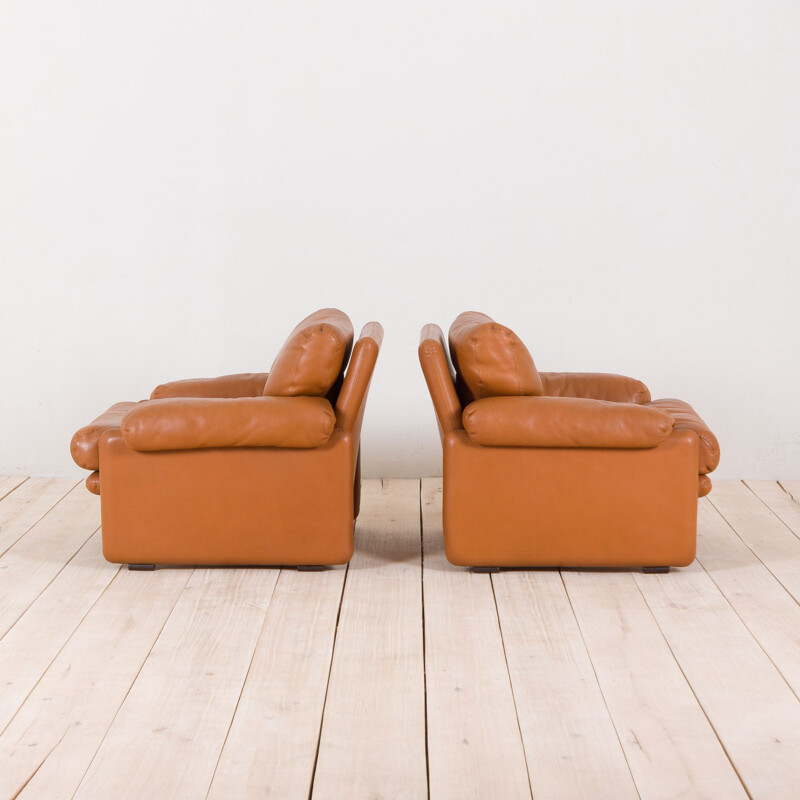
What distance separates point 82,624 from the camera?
3.28m

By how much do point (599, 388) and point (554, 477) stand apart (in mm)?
847

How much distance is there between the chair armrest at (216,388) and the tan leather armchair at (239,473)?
1.84 ft

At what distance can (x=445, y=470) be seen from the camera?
12.1 feet

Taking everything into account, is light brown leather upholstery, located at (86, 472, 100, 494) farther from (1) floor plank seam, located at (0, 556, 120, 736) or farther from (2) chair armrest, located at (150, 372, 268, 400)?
(2) chair armrest, located at (150, 372, 268, 400)

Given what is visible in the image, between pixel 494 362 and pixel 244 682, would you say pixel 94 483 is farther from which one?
pixel 494 362

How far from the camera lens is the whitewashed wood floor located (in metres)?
2.37

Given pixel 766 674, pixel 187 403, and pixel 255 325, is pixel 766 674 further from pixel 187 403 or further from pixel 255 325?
pixel 255 325

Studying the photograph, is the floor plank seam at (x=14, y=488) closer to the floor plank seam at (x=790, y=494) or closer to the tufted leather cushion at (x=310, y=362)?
the tufted leather cushion at (x=310, y=362)

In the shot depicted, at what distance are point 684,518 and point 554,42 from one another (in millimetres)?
2514

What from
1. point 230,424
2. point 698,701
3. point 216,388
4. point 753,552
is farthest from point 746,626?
point 216,388

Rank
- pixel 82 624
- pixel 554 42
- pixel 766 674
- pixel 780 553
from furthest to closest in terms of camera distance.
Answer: pixel 554 42, pixel 780 553, pixel 82 624, pixel 766 674

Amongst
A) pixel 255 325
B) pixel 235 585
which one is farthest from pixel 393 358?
pixel 235 585

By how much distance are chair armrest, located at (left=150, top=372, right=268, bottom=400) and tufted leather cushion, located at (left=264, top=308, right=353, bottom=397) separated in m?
0.60

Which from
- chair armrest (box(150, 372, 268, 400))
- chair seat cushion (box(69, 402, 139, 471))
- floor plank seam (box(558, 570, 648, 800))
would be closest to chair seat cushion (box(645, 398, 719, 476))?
floor plank seam (box(558, 570, 648, 800))
